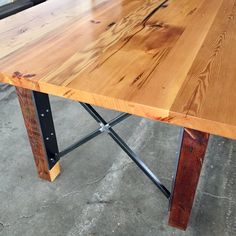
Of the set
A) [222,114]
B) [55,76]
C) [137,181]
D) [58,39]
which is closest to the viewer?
[222,114]

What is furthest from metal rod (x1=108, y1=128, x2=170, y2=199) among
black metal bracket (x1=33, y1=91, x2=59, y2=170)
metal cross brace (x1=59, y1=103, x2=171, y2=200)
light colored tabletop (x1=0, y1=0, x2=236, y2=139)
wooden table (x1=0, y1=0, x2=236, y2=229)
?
light colored tabletop (x1=0, y1=0, x2=236, y2=139)

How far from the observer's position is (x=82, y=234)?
1.07m

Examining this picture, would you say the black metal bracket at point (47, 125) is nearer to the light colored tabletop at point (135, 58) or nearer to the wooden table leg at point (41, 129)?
the wooden table leg at point (41, 129)

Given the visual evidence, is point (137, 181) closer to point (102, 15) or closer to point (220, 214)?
point (220, 214)

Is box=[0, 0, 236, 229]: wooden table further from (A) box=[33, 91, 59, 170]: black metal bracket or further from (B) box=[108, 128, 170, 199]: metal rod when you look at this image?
(B) box=[108, 128, 170, 199]: metal rod

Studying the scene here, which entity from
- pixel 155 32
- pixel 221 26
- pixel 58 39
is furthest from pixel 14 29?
pixel 221 26

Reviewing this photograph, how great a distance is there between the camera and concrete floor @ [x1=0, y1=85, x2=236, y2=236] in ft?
3.59

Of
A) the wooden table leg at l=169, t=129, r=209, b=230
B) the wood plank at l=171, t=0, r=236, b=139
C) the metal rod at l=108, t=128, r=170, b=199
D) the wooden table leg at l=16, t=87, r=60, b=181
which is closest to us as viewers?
→ the wood plank at l=171, t=0, r=236, b=139

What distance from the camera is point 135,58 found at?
0.78 metres

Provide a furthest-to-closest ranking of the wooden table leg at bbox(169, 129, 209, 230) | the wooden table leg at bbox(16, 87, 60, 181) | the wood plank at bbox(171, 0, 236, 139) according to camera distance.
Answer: the wooden table leg at bbox(16, 87, 60, 181) < the wooden table leg at bbox(169, 129, 209, 230) < the wood plank at bbox(171, 0, 236, 139)

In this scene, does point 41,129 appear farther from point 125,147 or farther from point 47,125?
point 125,147

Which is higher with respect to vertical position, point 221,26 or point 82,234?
point 221,26

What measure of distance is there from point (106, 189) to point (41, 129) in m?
0.41

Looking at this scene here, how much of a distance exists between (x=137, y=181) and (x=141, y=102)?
29.5 inches
